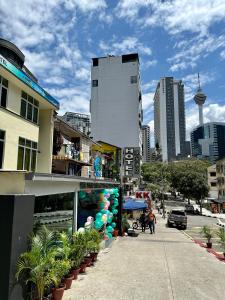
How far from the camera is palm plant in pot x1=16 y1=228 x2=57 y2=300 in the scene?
7.50 m

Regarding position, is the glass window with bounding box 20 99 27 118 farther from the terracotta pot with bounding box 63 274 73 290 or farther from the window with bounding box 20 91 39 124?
the terracotta pot with bounding box 63 274 73 290

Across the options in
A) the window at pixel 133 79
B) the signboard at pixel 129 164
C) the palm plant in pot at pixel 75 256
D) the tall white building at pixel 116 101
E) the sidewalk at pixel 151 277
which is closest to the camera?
the sidewalk at pixel 151 277

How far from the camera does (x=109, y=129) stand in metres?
71.2

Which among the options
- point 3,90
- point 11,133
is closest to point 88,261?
point 11,133

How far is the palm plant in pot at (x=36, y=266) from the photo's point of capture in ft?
24.6

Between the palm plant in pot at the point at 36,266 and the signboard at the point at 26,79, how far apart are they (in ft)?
25.3

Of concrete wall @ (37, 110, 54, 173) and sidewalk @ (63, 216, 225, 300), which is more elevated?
concrete wall @ (37, 110, 54, 173)

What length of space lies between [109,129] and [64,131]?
150 feet

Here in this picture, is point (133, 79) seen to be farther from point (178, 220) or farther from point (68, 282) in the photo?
point (68, 282)

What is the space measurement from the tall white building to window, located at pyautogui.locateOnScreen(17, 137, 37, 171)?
53698 millimetres

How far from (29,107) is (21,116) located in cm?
123

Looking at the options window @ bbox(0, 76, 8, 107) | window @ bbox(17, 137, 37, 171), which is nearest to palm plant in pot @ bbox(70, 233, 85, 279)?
window @ bbox(17, 137, 37, 171)

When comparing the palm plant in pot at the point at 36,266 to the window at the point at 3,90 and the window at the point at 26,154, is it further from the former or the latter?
the window at the point at 3,90

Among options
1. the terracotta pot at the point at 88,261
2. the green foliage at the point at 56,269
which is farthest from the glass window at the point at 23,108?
the green foliage at the point at 56,269
